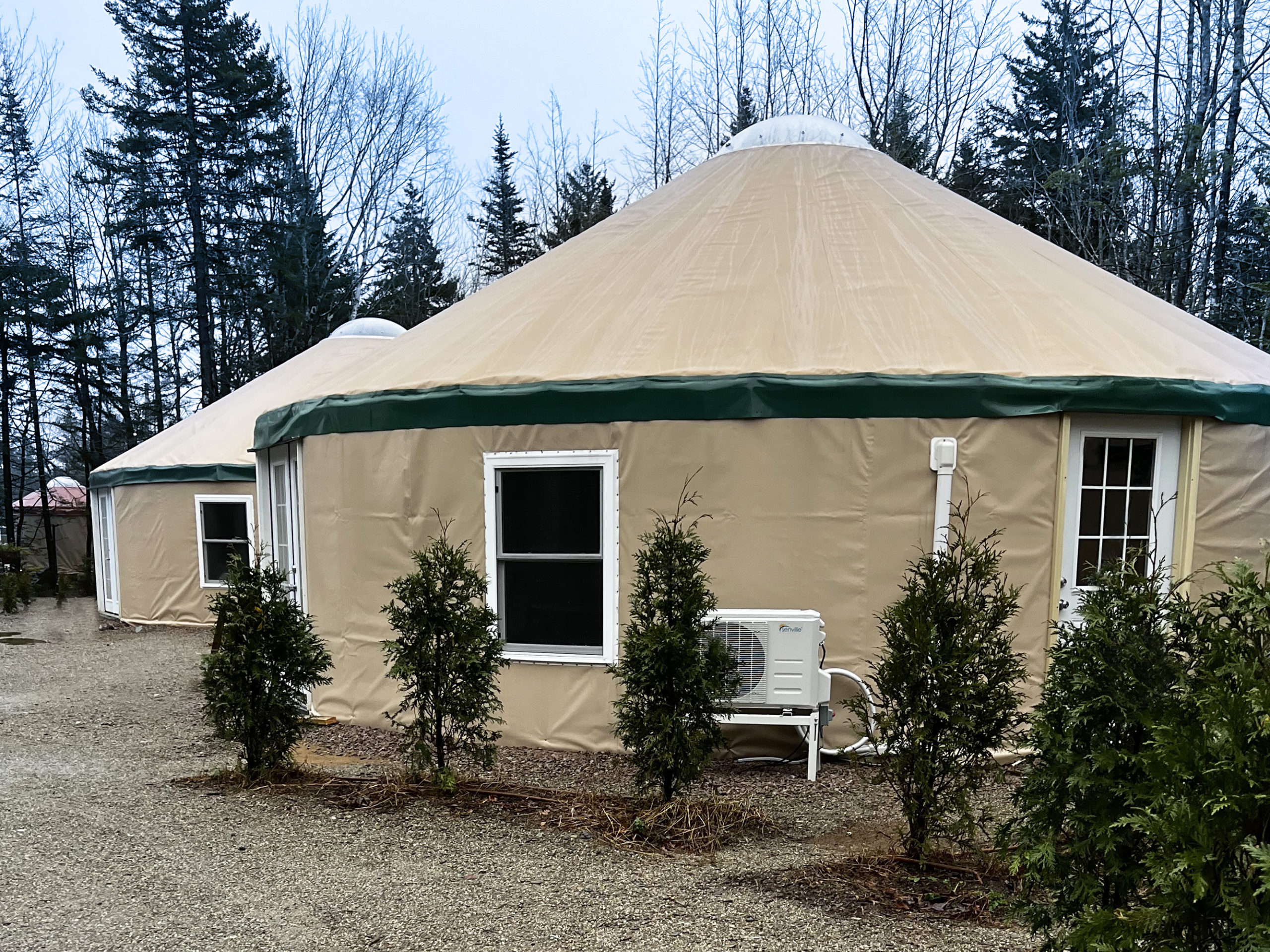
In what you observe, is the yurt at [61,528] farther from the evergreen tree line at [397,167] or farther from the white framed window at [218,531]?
the white framed window at [218,531]

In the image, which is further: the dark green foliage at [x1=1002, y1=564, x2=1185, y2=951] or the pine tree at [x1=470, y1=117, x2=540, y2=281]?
the pine tree at [x1=470, y1=117, x2=540, y2=281]

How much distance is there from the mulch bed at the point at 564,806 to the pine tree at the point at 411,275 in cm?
1878

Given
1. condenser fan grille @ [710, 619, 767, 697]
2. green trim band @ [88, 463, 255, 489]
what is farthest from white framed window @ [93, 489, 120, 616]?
condenser fan grille @ [710, 619, 767, 697]

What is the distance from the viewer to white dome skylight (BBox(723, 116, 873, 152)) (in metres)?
7.07

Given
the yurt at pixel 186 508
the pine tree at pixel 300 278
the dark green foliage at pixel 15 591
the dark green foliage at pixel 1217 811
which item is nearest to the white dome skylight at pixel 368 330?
the yurt at pixel 186 508

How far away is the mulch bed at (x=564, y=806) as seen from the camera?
372 centimetres

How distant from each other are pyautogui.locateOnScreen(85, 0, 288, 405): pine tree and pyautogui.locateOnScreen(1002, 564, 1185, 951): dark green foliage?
19.4 metres

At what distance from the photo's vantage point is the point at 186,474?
11047 millimetres

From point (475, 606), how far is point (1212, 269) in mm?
13244

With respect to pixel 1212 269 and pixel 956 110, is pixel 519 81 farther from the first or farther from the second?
pixel 1212 269

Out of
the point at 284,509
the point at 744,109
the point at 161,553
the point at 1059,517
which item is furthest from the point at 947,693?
the point at 744,109

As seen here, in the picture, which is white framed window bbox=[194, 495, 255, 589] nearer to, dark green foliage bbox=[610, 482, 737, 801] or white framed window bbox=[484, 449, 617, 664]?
white framed window bbox=[484, 449, 617, 664]

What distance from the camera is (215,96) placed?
61.5 ft

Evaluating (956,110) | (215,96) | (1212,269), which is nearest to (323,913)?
(1212,269)
